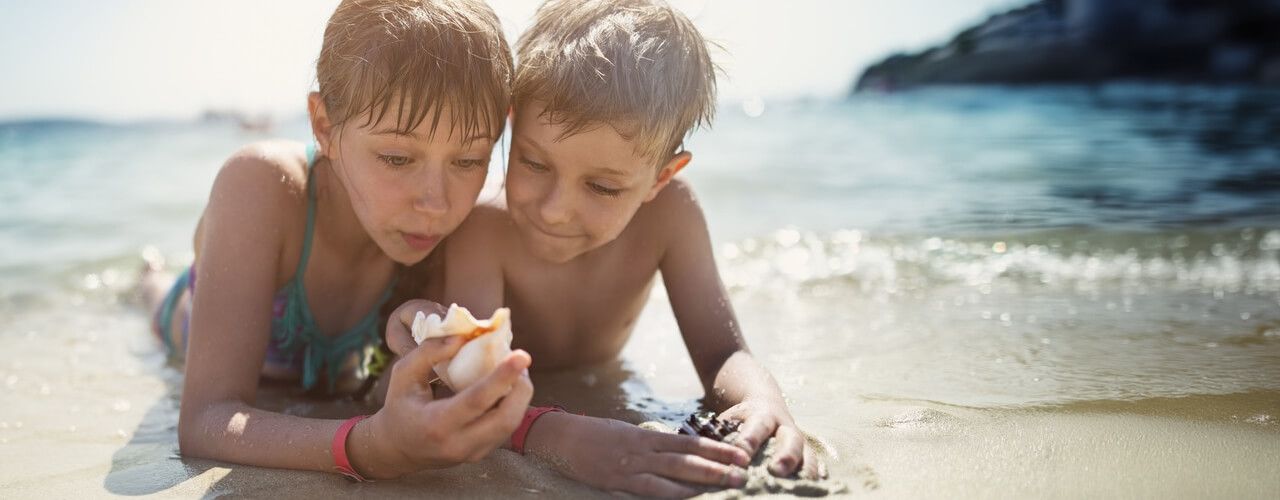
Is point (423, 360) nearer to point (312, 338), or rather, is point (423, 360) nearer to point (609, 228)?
point (609, 228)

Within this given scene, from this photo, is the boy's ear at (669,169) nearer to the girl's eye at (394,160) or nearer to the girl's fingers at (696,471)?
the girl's eye at (394,160)

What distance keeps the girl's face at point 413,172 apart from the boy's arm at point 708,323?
678mm

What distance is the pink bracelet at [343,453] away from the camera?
6.55 feet

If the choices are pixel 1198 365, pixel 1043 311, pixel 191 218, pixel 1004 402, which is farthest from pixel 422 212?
pixel 191 218

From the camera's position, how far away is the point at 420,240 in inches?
98.1

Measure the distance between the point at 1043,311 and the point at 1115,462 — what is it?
1.87m

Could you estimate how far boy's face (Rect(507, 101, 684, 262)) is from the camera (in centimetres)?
239

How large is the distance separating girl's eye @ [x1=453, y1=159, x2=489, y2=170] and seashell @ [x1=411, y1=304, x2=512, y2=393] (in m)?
0.68

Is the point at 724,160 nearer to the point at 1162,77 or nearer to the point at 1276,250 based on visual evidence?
the point at 1276,250

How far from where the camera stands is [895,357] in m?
3.27

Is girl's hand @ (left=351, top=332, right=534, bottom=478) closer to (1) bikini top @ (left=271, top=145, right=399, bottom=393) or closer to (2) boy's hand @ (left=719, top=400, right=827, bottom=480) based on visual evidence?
(2) boy's hand @ (left=719, top=400, right=827, bottom=480)

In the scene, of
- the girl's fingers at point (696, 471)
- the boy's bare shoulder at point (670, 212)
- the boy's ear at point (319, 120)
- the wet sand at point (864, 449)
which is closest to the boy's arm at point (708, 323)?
the boy's bare shoulder at point (670, 212)

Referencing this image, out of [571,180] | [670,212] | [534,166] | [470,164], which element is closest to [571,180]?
[571,180]

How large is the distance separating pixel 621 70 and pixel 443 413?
3.42ft
